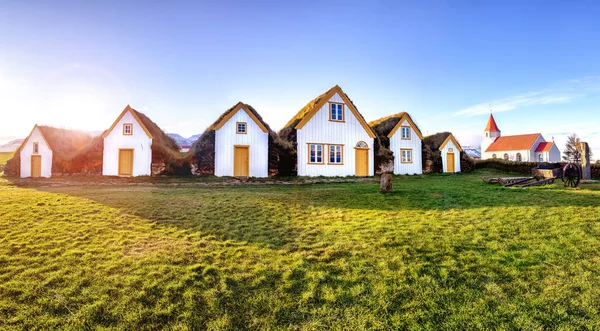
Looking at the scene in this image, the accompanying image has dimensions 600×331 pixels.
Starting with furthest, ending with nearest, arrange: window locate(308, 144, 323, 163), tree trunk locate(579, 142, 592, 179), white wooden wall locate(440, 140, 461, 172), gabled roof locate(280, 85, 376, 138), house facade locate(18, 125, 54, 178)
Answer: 1. white wooden wall locate(440, 140, 461, 172)
2. house facade locate(18, 125, 54, 178)
3. window locate(308, 144, 323, 163)
4. gabled roof locate(280, 85, 376, 138)
5. tree trunk locate(579, 142, 592, 179)

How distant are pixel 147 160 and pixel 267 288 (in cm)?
2397

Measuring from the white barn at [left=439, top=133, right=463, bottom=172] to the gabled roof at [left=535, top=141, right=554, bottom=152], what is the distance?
151ft

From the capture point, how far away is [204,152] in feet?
77.9

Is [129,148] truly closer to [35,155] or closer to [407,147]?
[35,155]

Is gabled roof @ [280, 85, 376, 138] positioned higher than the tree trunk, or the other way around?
gabled roof @ [280, 85, 376, 138]

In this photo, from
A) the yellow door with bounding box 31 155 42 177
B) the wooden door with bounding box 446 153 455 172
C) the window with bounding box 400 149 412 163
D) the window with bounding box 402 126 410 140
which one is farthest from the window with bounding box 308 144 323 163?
the yellow door with bounding box 31 155 42 177

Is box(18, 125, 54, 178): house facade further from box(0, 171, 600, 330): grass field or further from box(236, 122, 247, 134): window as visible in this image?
box(0, 171, 600, 330): grass field

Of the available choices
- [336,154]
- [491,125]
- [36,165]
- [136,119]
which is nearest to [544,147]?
[491,125]

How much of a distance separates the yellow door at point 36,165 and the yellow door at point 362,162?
31918 mm

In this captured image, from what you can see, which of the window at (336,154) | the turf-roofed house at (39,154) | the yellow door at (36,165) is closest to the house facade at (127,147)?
the turf-roofed house at (39,154)

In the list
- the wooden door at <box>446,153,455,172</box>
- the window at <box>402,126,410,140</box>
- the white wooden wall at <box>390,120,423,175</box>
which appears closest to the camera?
the white wooden wall at <box>390,120,423,175</box>

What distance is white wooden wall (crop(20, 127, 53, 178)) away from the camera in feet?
97.2

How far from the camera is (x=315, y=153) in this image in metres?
24.2

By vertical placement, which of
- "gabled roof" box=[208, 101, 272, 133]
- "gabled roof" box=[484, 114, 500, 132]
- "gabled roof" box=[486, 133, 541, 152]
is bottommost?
"gabled roof" box=[208, 101, 272, 133]
